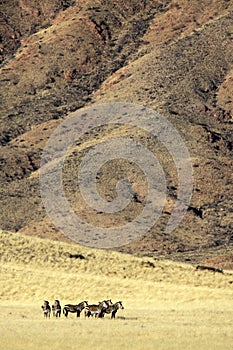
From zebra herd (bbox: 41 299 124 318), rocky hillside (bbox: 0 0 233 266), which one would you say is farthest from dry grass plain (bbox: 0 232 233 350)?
rocky hillside (bbox: 0 0 233 266)

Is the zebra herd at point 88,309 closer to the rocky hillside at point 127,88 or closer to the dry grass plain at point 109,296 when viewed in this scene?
the dry grass plain at point 109,296

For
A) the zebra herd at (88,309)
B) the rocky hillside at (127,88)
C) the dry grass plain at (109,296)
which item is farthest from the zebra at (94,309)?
the rocky hillside at (127,88)

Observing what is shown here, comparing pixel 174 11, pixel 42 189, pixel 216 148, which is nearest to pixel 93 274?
pixel 42 189

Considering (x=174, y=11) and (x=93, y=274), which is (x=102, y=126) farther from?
(x=93, y=274)

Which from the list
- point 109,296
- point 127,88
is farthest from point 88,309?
point 127,88

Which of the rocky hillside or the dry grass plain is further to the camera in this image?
the rocky hillside

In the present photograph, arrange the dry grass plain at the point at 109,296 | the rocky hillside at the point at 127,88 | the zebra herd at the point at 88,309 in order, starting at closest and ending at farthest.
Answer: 1. the dry grass plain at the point at 109,296
2. the zebra herd at the point at 88,309
3. the rocky hillside at the point at 127,88

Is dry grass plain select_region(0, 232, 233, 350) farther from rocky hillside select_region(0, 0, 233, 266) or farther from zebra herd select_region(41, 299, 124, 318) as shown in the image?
rocky hillside select_region(0, 0, 233, 266)

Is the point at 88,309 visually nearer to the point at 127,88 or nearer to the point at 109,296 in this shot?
the point at 109,296
